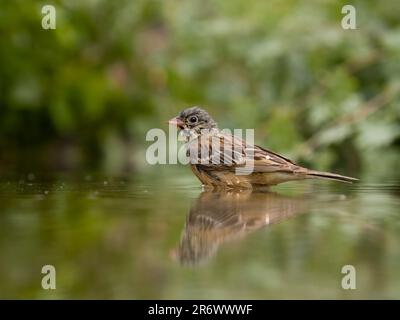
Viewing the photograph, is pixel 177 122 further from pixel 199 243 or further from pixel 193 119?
pixel 199 243

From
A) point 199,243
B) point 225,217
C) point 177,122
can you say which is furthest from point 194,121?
point 199,243

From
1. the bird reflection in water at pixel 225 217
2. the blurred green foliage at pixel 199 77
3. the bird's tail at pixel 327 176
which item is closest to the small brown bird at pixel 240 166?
the bird's tail at pixel 327 176

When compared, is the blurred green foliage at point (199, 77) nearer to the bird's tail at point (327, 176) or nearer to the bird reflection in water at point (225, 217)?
the bird's tail at point (327, 176)

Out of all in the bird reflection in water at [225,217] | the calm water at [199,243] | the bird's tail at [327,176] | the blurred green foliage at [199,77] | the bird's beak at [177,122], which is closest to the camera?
the calm water at [199,243]

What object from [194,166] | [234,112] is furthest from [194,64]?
[194,166]

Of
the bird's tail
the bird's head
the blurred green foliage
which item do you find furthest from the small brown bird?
the blurred green foliage
